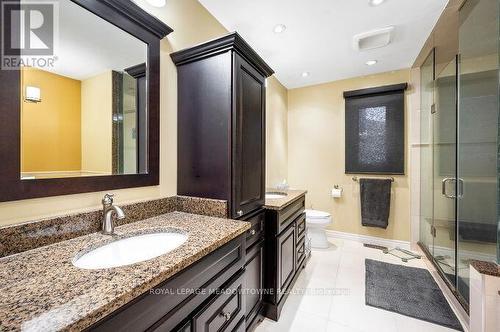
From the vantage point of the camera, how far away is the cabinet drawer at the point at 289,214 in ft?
5.48

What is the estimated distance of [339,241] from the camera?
10.4 ft

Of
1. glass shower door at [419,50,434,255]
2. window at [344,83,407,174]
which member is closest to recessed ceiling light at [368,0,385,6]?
glass shower door at [419,50,434,255]

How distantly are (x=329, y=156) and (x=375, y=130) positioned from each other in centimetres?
72

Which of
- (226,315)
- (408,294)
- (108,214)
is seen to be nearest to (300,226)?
(408,294)

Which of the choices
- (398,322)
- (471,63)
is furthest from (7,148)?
(471,63)

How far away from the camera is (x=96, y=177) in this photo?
3.46 ft

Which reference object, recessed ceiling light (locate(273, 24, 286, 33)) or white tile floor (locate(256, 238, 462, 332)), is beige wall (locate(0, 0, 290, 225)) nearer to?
recessed ceiling light (locate(273, 24, 286, 33))

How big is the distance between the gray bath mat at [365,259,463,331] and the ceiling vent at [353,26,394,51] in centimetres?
248

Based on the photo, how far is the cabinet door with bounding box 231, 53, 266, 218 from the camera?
1283 millimetres

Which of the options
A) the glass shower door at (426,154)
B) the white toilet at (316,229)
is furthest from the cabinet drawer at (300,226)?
the glass shower door at (426,154)

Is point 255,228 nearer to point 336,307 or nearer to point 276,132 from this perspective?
point 336,307

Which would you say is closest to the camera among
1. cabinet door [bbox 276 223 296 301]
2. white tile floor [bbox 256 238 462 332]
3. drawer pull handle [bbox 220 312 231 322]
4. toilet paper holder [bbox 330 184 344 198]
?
drawer pull handle [bbox 220 312 231 322]

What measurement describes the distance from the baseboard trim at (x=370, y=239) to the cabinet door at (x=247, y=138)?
2.24 metres

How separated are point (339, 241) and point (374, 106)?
2057 mm
